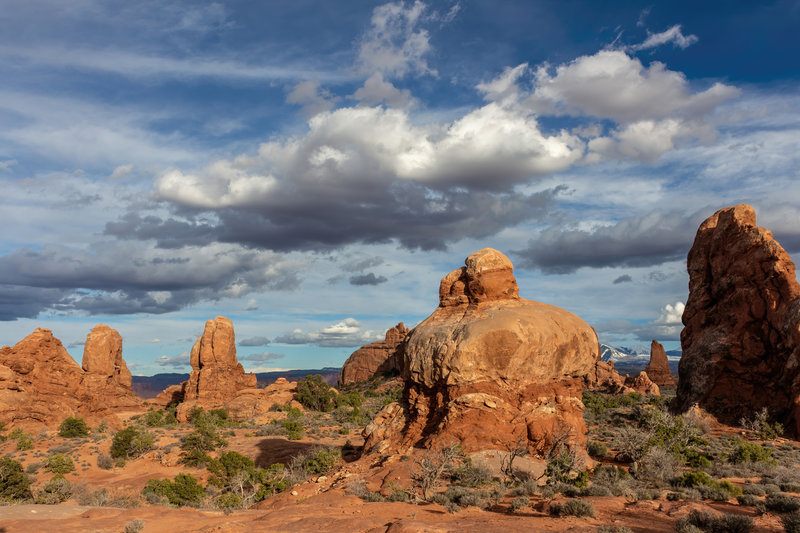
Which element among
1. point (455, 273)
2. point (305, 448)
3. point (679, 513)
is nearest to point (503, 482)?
point (679, 513)

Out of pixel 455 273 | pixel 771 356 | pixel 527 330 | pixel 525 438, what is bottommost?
pixel 525 438

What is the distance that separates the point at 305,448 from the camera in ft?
114

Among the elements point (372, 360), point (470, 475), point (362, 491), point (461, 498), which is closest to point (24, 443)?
point (362, 491)

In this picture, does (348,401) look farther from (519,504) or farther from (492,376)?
(519,504)

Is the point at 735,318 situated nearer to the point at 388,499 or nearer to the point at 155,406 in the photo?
the point at 388,499

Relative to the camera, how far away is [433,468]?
51.3ft

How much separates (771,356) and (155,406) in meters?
68.3

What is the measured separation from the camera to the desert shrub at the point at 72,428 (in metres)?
42.7

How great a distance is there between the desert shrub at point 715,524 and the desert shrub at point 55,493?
85.5 feet

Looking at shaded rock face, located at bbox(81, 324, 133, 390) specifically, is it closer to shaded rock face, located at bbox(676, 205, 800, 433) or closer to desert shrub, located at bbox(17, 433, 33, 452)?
desert shrub, located at bbox(17, 433, 33, 452)

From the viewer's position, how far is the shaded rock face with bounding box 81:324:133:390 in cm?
6266

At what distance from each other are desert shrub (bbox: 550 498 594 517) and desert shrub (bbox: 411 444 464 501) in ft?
12.9

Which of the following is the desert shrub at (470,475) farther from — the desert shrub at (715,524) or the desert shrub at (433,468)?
the desert shrub at (715,524)

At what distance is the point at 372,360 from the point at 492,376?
81495 millimetres
